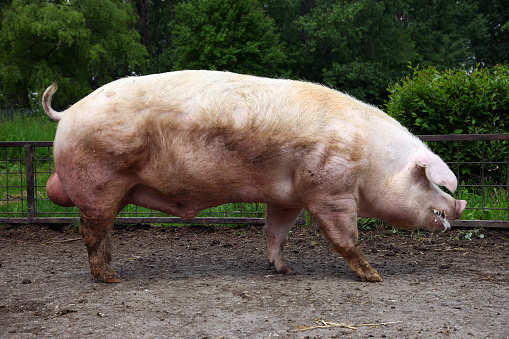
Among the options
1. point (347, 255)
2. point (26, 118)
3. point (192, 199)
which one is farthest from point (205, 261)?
point (26, 118)

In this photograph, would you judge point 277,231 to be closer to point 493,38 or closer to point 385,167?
point 385,167

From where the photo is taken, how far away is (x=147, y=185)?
4.04 meters

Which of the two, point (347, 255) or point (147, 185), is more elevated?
point (147, 185)

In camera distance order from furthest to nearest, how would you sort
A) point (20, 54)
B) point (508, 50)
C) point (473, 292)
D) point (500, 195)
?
point (508, 50)
point (20, 54)
point (500, 195)
point (473, 292)

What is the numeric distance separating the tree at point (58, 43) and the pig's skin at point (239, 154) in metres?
17.7

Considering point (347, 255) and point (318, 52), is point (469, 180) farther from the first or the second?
point (318, 52)

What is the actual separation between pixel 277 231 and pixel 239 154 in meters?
0.92

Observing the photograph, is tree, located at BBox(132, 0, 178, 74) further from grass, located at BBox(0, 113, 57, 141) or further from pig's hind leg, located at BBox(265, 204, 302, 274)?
pig's hind leg, located at BBox(265, 204, 302, 274)

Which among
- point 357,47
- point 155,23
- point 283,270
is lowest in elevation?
point 283,270

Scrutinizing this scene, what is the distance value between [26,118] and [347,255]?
12635mm

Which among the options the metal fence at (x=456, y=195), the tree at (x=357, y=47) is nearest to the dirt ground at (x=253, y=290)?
the metal fence at (x=456, y=195)

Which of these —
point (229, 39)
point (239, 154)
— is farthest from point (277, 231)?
point (229, 39)

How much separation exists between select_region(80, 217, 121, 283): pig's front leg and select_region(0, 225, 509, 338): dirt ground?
0.11 m

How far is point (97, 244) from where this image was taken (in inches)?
162
